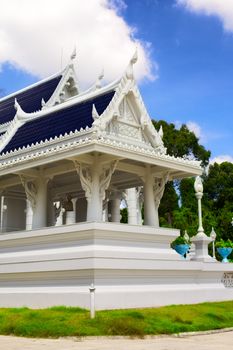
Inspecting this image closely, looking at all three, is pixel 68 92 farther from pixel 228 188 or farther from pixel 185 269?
pixel 228 188

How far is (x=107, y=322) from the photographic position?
1048cm

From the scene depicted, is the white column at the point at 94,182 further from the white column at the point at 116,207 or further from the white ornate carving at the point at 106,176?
the white column at the point at 116,207

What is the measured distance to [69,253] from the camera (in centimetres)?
1344

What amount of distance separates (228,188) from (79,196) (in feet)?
99.6

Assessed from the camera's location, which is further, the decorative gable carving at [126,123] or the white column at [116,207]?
the white column at [116,207]

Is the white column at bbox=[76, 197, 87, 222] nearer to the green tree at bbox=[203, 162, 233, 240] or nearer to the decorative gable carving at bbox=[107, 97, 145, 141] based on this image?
the decorative gable carving at bbox=[107, 97, 145, 141]

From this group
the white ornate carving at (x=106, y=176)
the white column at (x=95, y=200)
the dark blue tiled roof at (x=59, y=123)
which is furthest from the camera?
the dark blue tiled roof at (x=59, y=123)

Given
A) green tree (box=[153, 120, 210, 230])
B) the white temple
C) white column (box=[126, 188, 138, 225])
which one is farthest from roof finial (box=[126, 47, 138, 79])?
green tree (box=[153, 120, 210, 230])

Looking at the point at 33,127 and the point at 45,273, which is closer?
the point at 45,273

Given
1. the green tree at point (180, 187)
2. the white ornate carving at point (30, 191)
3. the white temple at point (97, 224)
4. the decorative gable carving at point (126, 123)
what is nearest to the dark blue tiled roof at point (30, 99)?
the white temple at point (97, 224)

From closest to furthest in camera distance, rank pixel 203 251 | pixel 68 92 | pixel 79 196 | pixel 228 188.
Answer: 1. pixel 203 251
2. pixel 79 196
3. pixel 68 92
4. pixel 228 188

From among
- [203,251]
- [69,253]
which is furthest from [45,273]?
[203,251]

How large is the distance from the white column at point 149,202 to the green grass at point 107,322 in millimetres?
3273

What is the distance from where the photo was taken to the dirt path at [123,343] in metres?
8.69
